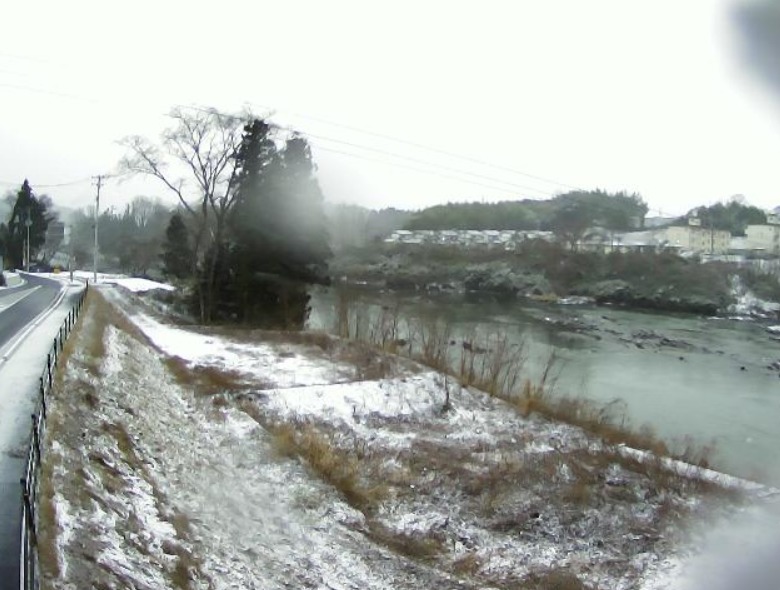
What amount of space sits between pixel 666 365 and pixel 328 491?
59.2ft

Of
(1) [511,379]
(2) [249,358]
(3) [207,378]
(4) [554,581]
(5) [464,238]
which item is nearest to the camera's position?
(4) [554,581]

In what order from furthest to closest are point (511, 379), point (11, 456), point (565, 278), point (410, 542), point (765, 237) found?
A: point (565, 278) < point (511, 379) < point (765, 237) < point (410, 542) < point (11, 456)

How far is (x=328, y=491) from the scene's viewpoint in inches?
368

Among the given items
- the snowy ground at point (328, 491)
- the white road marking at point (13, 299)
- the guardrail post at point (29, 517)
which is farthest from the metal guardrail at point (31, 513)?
the white road marking at point (13, 299)

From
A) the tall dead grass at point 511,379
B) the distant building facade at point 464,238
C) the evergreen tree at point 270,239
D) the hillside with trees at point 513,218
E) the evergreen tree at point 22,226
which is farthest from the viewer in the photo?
the distant building facade at point 464,238

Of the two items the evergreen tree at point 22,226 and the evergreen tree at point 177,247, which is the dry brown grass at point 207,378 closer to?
the evergreen tree at point 177,247

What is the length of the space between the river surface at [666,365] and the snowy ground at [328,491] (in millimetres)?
3691

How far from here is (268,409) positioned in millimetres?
13367

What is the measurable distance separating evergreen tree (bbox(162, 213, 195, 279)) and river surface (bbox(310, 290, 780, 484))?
327 inches

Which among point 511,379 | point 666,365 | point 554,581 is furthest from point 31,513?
point 666,365

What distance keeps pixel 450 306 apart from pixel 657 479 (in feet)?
100.0

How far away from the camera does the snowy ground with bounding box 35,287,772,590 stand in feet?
20.3

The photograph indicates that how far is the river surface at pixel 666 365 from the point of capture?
1531cm

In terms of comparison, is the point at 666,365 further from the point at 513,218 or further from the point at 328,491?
the point at 513,218
